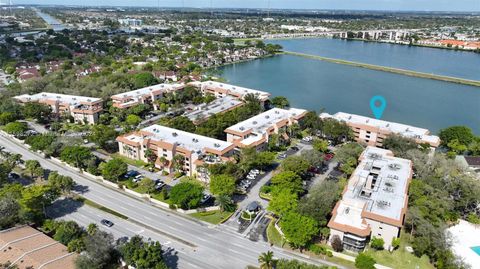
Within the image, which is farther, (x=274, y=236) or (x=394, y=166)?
(x=394, y=166)

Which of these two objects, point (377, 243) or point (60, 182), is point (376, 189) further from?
point (60, 182)

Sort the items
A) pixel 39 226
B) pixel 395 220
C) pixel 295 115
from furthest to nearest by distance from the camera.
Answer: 1. pixel 295 115
2. pixel 39 226
3. pixel 395 220

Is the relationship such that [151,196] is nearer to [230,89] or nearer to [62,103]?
[62,103]

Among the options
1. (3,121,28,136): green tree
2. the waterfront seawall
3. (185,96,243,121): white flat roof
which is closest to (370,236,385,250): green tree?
(185,96,243,121): white flat roof

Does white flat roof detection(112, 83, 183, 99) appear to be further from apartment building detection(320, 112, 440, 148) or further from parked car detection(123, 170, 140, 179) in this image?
apartment building detection(320, 112, 440, 148)

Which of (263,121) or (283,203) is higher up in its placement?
(263,121)

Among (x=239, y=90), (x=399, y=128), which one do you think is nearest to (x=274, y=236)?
(x=399, y=128)

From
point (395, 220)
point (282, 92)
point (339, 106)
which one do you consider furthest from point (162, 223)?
point (282, 92)
